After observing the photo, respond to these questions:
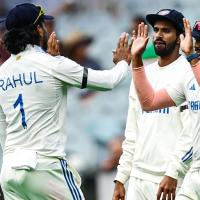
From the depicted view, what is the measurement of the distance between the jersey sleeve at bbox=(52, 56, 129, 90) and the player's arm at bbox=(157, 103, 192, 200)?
979 millimetres

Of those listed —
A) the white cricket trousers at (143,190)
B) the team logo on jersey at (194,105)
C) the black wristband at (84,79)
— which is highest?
the black wristband at (84,79)

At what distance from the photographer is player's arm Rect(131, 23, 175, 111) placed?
6.57 metres

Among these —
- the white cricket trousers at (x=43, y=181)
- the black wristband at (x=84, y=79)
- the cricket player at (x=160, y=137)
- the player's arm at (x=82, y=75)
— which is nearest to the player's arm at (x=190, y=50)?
the player's arm at (x=82, y=75)

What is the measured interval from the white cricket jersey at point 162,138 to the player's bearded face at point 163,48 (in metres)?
0.10

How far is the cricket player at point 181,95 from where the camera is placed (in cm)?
658

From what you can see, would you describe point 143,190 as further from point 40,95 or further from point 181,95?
point 40,95

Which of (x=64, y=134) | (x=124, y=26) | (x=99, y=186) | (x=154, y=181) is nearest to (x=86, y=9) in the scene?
(x=124, y=26)

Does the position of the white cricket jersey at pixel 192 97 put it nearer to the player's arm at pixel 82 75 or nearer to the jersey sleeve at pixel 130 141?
the player's arm at pixel 82 75

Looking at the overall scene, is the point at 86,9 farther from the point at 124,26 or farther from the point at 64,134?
the point at 64,134

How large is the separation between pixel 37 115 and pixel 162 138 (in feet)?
4.46

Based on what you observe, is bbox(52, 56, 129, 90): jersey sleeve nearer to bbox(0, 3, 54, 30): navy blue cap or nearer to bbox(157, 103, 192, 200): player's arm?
bbox(0, 3, 54, 30): navy blue cap

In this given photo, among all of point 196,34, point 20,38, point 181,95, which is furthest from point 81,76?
point 196,34

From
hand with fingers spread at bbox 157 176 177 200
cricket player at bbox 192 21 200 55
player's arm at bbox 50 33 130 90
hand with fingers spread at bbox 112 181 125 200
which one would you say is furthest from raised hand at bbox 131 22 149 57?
hand with fingers spread at bbox 112 181 125 200

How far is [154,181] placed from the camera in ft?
24.8
